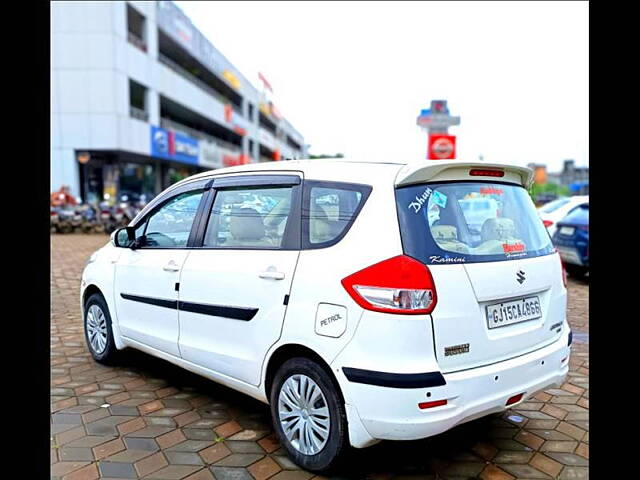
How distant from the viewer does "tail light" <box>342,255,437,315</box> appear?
8.50ft

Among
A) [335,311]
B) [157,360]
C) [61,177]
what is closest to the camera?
[335,311]

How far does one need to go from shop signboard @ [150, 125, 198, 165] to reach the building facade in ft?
0.17

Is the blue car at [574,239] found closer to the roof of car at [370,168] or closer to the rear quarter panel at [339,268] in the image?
the roof of car at [370,168]

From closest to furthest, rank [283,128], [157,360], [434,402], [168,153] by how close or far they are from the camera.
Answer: [434,402]
[157,360]
[168,153]
[283,128]

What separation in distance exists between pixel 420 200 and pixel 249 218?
1187 millimetres

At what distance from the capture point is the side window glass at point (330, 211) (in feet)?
9.62

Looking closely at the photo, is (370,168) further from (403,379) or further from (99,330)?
(99,330)

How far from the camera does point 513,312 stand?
2.95 meters

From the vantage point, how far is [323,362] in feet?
9.31

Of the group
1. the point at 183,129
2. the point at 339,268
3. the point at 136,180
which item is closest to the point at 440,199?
the point at 339,268

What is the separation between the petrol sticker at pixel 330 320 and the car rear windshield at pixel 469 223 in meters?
0.45

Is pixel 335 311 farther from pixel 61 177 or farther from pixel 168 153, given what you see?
pixel 168 153
